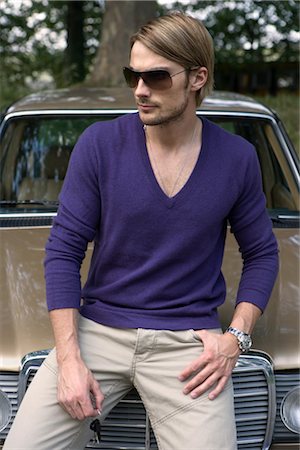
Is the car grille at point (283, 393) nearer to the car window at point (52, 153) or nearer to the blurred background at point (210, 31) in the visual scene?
the car window at point (52, 153)

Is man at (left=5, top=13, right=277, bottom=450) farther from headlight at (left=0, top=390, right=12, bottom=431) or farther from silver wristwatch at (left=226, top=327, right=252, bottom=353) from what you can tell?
headlight at (left=0, top=390, right=12, bottom=431)

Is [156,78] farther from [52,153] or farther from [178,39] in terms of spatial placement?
[52,153]

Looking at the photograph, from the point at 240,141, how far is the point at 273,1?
1508 cm

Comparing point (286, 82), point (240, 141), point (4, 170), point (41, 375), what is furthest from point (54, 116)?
point (286, 82)

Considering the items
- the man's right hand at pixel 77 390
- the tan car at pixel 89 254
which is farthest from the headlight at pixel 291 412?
the man's right hand at pixel 77 390

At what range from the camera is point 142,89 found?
227 centimetres

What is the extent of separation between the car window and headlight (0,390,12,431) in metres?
1.56

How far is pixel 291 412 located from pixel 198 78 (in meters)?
1.16

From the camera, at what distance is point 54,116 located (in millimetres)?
3980

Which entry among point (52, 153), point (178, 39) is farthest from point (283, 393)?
point (52, 153)

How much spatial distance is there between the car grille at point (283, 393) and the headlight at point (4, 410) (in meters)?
0.89

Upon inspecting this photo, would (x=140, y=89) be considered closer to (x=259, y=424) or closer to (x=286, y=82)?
(x=259, y=424)

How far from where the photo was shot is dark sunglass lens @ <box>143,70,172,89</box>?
88.0 inches

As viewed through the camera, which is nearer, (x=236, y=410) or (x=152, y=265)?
(x=152, y=265)
